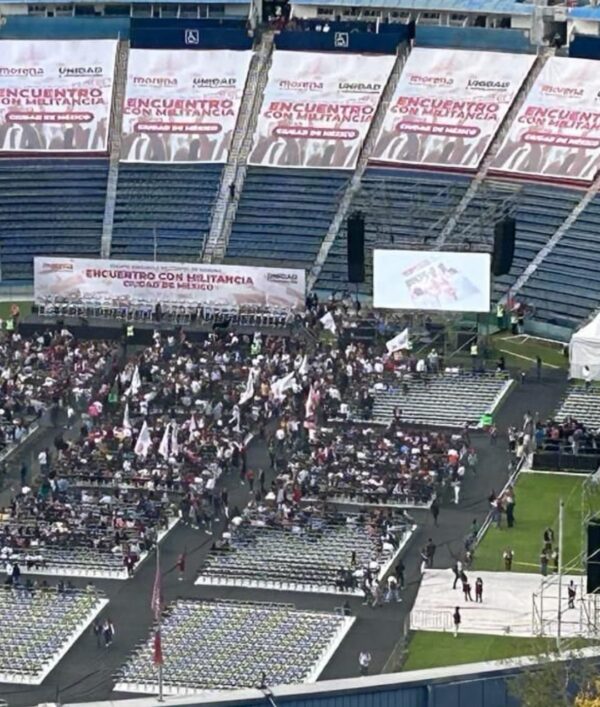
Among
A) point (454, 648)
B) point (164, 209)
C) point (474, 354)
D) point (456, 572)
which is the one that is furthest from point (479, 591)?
point (164, 209)

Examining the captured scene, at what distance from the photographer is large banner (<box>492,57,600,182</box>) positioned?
99.9 m

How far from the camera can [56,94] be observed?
107 m

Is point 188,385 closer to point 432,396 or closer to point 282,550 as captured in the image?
point 432,396

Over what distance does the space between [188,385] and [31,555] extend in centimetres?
1414

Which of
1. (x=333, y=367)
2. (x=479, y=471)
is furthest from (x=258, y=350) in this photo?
(x=479, y=471)

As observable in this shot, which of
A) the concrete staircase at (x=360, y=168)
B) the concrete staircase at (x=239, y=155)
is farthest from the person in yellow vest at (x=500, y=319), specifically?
the concrete staircase at (x=239, y=155)

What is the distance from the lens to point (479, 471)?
80000 mm

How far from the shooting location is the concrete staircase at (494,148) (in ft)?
321

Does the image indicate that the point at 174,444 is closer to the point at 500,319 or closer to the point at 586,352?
the point at 586,352

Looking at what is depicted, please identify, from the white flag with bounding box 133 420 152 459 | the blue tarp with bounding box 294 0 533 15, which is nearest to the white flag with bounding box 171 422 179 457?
the white flag with bounding box 133 420 152 459

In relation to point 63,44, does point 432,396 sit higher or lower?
lower

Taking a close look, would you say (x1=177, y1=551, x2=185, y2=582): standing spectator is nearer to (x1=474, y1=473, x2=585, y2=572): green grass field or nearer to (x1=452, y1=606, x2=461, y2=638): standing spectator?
(x1=474, y1=473, x2=585, y2=572): green grass field

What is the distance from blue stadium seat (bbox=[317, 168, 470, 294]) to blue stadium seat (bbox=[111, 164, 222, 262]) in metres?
5.38

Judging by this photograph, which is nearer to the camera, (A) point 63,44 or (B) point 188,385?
(B) point 188,385
